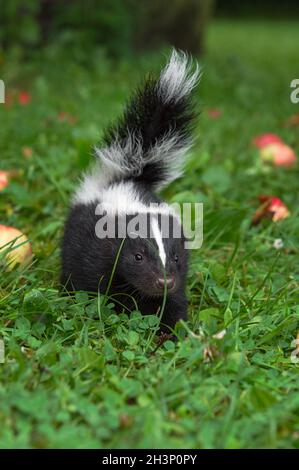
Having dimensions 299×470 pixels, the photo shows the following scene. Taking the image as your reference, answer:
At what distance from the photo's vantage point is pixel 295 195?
5.12 metres

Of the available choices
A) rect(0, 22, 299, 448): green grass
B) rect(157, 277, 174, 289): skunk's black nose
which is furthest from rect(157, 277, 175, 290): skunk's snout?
rect(0, 22, 299, 448): green grass

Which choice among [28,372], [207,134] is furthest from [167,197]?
[28,372]

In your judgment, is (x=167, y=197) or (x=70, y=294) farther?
(x=167, y=197)

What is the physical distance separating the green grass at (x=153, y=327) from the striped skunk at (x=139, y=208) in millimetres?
188

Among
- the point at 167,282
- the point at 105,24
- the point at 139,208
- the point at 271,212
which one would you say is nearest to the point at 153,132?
the point at 139,208

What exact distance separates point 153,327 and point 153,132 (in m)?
1.07

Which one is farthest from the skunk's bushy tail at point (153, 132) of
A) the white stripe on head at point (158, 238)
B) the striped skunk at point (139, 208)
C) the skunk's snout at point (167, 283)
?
the skunk's snout at point (167, 283)

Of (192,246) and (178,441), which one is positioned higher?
(178,441)

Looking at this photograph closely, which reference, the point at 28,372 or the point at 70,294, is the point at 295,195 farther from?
the point at 28,372

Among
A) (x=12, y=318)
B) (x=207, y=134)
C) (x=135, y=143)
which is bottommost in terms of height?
(x=207, y=134)

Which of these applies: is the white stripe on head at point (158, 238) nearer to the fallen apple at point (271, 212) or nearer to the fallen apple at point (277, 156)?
the fallen apple at point (271, 212)

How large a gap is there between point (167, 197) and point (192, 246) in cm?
82

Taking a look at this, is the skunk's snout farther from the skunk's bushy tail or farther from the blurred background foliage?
the blurred background foliage

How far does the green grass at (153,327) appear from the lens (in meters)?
2.27
